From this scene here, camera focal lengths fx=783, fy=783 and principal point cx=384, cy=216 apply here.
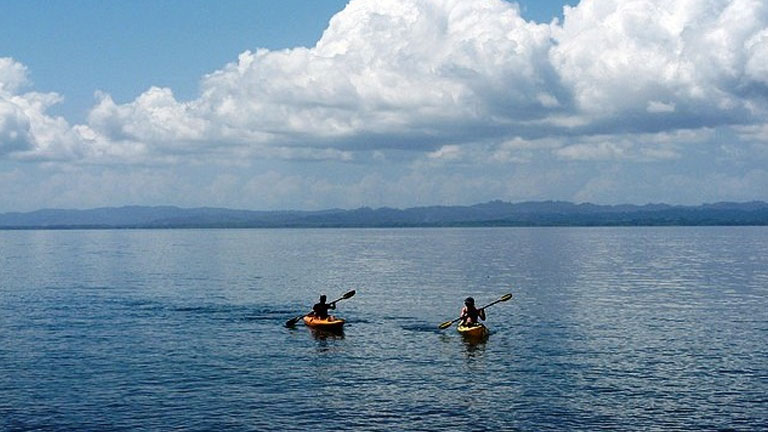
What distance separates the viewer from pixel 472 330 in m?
57.6

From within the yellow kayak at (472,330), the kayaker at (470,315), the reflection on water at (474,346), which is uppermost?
the kayaker at (470,315)

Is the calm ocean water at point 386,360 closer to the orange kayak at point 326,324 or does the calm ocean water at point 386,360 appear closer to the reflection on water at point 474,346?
the reflection on water at point 474,346

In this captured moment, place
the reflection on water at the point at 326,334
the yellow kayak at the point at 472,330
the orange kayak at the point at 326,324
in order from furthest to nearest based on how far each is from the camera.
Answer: the orange kayak at the point at 326,324
the reflection on water at the point at 326,334
the yellow kayak at the point at 472,330

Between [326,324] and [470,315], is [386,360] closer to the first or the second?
[470,315]

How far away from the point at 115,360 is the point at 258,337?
12.1 meters

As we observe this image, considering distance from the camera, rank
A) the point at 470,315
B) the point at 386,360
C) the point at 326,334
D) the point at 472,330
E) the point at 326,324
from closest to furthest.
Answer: the point at 386,360 → the point at 472,330 → the point at 470,315 → the point at 326,334 → the point at 326,324

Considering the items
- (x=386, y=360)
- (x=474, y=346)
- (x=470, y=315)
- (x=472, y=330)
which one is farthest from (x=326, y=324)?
(x=386, y=360)

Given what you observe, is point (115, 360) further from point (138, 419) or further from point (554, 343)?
point (554, 343)

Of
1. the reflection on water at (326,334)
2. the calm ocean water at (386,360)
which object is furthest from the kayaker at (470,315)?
the reflection on water at (326,334)

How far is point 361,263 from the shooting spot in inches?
5876

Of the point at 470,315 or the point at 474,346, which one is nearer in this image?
the point at 474,346

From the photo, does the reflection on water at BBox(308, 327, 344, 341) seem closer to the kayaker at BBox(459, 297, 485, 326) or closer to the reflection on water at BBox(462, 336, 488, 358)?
the kayaker at BBox(459, 297, 485, 326)

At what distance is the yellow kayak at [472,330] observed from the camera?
189 feet

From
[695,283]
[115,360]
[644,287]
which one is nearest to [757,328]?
[644,287]
